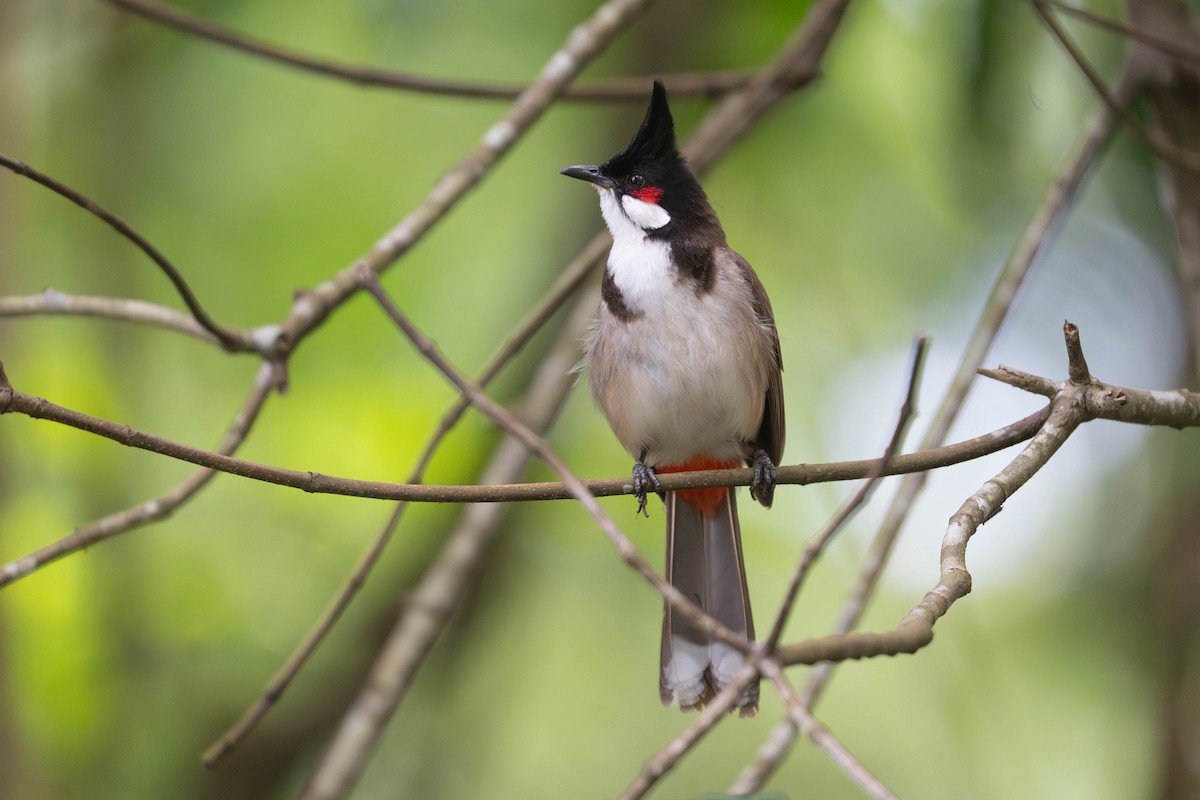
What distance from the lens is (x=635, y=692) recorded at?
5.65m

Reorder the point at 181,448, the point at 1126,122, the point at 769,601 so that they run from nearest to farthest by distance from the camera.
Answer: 1. the point at 181,448
2. the point at 1126,122
3. the point at 769,601

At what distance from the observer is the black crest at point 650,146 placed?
3473 mm

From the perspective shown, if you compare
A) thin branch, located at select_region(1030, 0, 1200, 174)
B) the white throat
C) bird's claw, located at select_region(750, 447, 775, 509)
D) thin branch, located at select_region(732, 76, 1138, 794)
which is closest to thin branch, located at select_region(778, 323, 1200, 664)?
bird's claw, located at select_region(750, 447, 775, 509)

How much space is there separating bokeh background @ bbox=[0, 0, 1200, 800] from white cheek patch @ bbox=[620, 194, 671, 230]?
4.00ft

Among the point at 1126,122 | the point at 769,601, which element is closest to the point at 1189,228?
the point at 1126,122

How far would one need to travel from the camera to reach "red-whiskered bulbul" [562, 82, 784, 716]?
327 cm

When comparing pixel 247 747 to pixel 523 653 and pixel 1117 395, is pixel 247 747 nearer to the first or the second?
pixel 523 653

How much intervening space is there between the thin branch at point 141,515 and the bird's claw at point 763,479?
46.5 inches

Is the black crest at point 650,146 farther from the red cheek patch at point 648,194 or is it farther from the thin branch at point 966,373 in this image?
the thin branch at point 966,373

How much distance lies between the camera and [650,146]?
139 inches

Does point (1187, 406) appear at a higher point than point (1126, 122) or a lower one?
lower

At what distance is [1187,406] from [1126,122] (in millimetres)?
1321

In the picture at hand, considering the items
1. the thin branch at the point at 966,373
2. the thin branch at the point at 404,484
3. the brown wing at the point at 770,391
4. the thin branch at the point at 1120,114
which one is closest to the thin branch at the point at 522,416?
the brown wing at the point at 770,391

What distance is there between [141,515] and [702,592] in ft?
4.95
